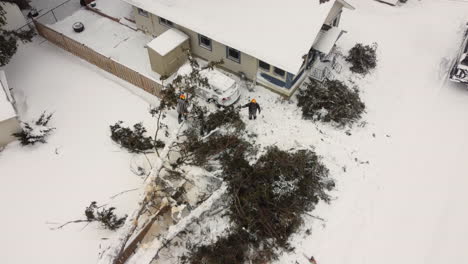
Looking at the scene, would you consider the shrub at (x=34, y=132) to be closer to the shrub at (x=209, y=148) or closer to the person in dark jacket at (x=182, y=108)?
the person in dark jacket at (x=182, y=108)

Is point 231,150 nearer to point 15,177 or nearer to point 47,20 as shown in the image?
point 15,177

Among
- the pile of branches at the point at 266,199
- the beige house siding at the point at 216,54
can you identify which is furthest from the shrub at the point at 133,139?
the beige house siding at the point at 216,54

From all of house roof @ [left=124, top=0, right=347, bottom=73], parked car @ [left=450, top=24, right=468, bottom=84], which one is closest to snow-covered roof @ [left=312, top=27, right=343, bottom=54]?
house roof @ [left=124, top=0, right=347, bottom=73]

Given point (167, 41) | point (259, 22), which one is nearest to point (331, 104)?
point (259, 22)

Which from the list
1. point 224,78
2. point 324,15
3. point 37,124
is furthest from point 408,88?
point 37,124

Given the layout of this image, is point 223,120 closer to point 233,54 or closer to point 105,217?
point 233,54
